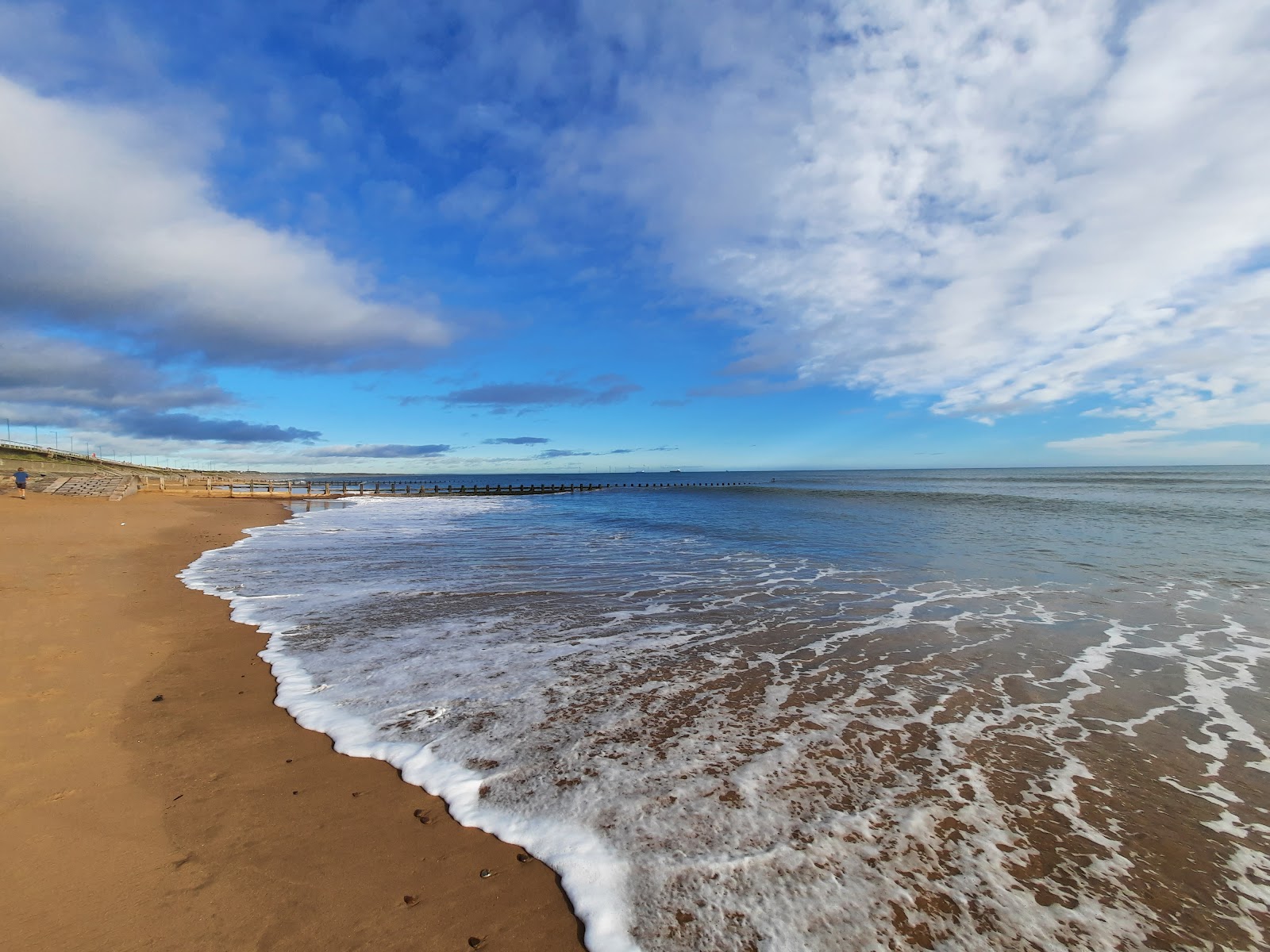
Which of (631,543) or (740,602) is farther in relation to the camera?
(631,543)

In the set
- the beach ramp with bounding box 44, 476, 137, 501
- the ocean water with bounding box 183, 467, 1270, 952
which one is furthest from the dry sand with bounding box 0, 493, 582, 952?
the beach ramp with bounding box 44, 476, 137, 501

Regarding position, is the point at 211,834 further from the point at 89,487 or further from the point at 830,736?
the point at 89,487

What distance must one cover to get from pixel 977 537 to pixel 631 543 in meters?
13.6

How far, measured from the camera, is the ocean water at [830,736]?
3.25m

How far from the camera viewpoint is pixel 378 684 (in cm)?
645

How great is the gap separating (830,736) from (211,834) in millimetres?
5044

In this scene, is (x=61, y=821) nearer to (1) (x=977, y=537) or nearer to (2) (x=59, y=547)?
(2) (x=59, y=547)

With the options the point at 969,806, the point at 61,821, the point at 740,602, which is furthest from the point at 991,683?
the point at 61,821

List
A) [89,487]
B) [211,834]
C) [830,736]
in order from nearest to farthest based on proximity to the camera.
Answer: [211,834] < [830,736] < [89,487]

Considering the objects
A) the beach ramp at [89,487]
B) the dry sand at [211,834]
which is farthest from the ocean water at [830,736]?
the beach ramp at [89,487]

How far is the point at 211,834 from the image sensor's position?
12.2ft

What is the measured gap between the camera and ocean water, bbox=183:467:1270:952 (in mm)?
3254

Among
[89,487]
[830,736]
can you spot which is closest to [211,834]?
[830,736]

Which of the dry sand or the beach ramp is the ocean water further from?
the beach ramp
